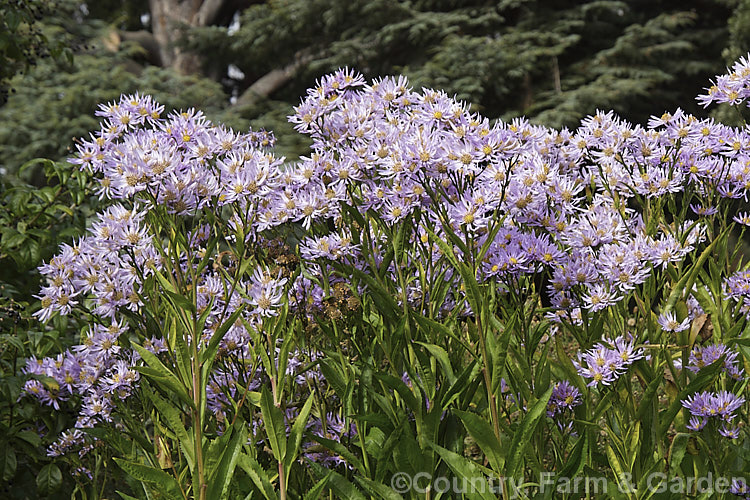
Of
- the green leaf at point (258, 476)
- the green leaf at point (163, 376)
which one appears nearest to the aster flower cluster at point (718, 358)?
the green leaf at point (258, 476)

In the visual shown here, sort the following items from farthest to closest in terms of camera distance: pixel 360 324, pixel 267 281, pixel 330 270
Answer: pixel 330 270 → pixel 360 324 → pixel 267 281

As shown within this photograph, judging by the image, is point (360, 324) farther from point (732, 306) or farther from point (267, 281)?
point (732, 306)

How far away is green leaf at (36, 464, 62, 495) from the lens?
96.3 inches

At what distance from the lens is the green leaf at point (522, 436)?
5.47 ft

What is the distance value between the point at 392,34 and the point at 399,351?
789 centimetres

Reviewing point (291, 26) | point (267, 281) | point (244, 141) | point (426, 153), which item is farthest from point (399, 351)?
point (291, 26)

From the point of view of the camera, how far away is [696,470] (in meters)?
2.04

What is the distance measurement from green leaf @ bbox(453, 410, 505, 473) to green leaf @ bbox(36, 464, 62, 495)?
155cm

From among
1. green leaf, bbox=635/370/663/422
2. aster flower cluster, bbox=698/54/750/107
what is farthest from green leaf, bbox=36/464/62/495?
aster flower cluster, bbox=698/54/750/107

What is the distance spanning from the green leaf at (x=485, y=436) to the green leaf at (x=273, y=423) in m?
0.43

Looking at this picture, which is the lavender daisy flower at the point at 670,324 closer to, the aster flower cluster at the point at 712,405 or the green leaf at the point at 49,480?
the aster flower cluster at the point at 712,405

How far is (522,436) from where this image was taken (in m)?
1.67

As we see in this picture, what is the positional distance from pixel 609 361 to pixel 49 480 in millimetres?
1854

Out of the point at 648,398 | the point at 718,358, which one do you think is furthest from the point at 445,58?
the point at 648,398
